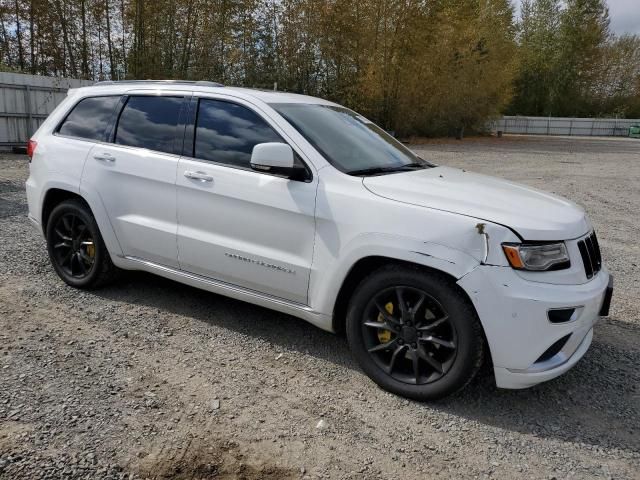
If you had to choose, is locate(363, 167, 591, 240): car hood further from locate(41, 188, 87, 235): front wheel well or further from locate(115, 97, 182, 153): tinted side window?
locate(41, 188, 87, 235): front wheel well

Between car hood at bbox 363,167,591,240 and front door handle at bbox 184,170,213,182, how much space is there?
A: 112cm

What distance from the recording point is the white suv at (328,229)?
2.83 meters

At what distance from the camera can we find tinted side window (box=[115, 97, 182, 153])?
13.3 ft

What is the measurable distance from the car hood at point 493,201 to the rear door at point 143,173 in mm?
1568

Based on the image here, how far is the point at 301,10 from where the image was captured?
27156 millimetres

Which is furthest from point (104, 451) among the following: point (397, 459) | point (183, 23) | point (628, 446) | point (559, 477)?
point (183, 23)

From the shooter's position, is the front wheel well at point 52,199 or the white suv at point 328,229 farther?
the front wheel well at point 52,199

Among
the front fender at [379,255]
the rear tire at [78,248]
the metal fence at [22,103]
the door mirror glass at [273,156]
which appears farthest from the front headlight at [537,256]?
the metal fence at [22,103]

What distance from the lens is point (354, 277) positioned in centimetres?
332

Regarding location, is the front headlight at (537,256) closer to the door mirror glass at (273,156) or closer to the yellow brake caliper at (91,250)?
the door mirror glass at (273,156)

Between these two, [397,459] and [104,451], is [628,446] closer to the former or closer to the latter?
[397,459]

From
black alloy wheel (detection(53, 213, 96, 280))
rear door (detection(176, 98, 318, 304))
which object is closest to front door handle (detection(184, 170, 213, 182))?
rear door (detection(176, 98, 318, 304))

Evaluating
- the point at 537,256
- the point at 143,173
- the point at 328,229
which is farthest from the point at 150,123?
the point at 537,256

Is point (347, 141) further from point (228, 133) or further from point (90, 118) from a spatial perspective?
point (90, 118)
